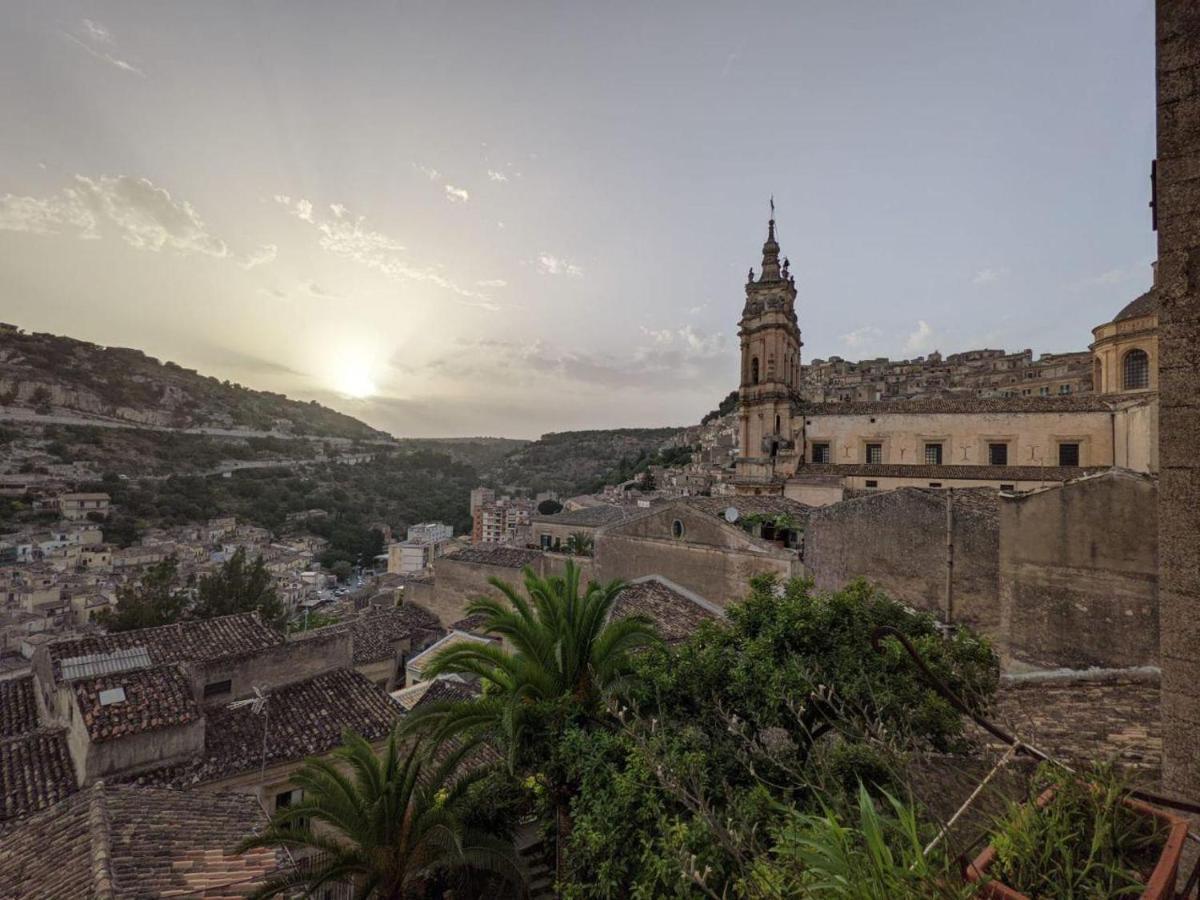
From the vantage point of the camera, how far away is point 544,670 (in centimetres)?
755

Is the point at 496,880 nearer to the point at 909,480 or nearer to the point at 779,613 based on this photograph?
the point at 779,613

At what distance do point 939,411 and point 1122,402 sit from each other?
636cm

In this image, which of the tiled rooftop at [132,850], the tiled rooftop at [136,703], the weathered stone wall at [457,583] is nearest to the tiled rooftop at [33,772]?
the tiled rooftop at [136,703]

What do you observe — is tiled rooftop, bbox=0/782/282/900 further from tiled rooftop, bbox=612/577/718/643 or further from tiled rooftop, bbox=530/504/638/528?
tiled rooftop, bbox=530/504/638/528

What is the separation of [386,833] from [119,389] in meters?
137

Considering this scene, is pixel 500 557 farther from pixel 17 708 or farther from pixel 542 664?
pixel 542 664

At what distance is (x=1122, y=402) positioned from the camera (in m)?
21.0

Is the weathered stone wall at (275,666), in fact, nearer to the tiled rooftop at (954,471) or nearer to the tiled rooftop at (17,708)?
the tiled rooftop at (17,708)

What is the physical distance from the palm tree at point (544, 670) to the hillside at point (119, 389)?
125649 millimetres

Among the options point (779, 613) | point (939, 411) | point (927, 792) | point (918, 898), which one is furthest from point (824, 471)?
point (918, 898)

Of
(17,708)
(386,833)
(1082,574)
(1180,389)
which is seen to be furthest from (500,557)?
(1180,389)

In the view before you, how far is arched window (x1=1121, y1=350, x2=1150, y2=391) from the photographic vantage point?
22.4 meters

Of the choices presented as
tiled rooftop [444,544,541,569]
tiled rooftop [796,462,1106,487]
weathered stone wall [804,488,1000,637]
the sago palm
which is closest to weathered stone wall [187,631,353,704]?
the sago palm

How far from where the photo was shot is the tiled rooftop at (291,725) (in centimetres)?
930
